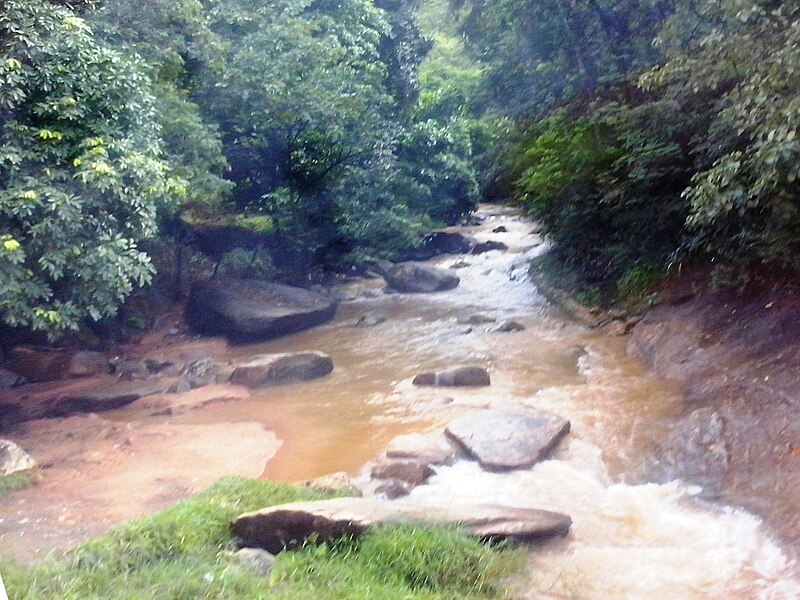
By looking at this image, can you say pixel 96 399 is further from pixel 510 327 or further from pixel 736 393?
pixel 736 393

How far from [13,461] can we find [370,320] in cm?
865

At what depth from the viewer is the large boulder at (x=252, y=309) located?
14.5m

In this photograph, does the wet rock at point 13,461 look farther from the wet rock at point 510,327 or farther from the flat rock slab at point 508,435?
the wet rock at point 510,327

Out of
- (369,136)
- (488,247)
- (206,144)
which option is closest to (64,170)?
(206,144)

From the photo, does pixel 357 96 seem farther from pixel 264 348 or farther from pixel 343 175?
pixel 264 348

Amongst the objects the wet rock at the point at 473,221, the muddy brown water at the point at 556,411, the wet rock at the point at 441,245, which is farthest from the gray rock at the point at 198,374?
the wet rock at the point at 473,221

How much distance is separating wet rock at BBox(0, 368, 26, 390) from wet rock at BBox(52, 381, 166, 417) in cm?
128

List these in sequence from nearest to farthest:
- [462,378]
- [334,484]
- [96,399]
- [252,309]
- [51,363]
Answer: [334,484]
[462,378]
[96,399]
[51,363]
[252,309]

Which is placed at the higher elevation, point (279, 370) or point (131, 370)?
point (131, 370)

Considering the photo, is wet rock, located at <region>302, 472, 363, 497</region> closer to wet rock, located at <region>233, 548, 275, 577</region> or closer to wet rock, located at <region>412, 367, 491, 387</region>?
wet rock, located at <region>233, 548, 275, 577</region>

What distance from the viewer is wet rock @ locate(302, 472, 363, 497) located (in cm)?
704

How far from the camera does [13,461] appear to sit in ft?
25.3

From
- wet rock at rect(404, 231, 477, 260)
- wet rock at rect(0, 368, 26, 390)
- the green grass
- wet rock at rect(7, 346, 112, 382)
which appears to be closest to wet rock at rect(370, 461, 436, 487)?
the green grass

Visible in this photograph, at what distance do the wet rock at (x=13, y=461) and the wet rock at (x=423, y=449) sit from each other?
12.0ft
